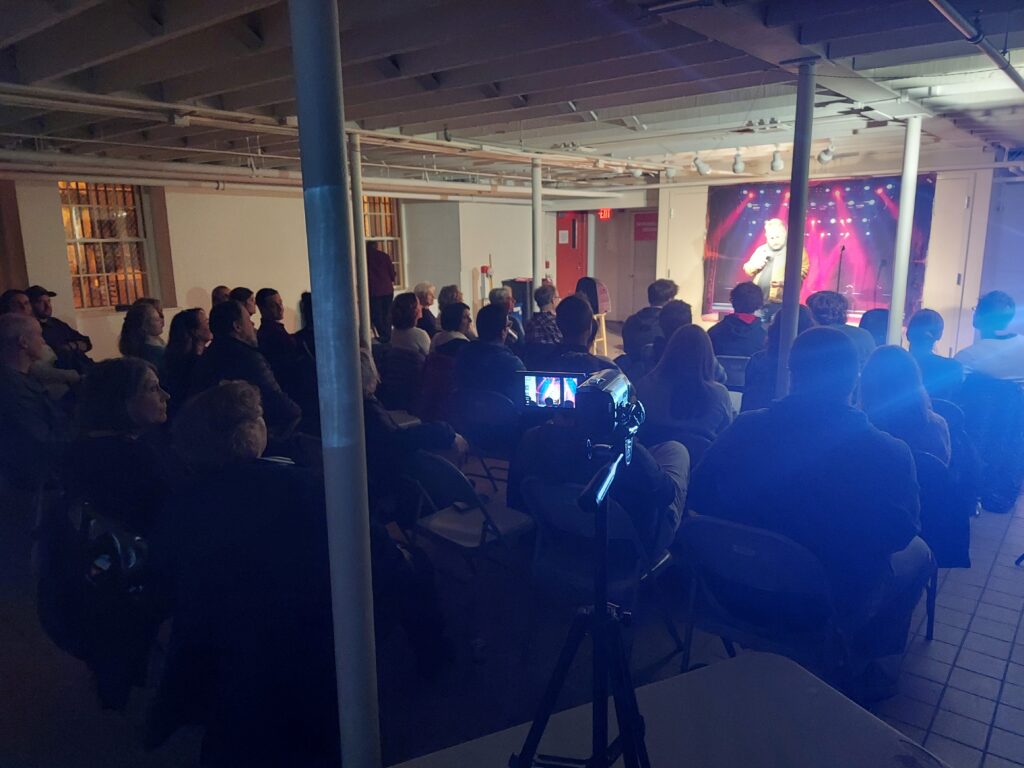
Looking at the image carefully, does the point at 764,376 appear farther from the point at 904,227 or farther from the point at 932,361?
the point at 904,227

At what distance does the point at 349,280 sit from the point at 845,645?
1.80 m

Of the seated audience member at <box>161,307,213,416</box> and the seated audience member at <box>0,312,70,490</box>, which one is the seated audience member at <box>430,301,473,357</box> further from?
the seated audience member at <box>0,312,70,490</box>

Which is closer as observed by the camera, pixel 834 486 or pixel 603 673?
pixel 603 673

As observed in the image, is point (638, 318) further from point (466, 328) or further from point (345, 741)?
point (345, 741)

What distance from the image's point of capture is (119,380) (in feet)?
7.60

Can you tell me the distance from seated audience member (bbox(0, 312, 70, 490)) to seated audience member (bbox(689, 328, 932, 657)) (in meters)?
3.26

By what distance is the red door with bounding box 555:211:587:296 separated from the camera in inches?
549

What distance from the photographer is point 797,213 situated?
12.2 ft

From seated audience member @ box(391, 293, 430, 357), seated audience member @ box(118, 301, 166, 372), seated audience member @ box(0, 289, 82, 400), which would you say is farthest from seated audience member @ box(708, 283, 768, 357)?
seated audience member @ box(0, 289, 82, 400)

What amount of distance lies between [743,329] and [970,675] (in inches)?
104

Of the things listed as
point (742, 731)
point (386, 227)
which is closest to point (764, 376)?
point (742, 731)

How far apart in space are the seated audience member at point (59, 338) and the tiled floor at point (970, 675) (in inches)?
223

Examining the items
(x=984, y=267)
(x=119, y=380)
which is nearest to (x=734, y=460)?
(x=119, y=380)

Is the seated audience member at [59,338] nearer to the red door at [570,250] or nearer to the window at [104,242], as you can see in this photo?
the window at [104,242]
